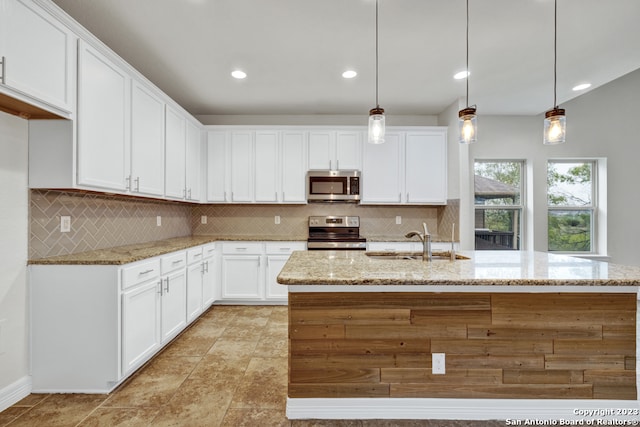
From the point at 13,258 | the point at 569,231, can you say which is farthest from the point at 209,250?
the point at 569,231

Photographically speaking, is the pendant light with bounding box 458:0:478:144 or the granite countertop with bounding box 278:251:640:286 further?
the pendant light with bounding box 458:0:478:144

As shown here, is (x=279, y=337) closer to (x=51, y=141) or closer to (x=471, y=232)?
(x=51, y=141)

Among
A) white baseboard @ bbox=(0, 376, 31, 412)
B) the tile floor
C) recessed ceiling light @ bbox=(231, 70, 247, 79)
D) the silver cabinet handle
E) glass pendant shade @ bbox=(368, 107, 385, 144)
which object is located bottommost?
the tile floor

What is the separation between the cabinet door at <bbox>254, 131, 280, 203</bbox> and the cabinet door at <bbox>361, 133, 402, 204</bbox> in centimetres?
121

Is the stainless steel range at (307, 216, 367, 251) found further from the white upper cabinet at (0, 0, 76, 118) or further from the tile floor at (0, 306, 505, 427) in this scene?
the white upper cabinet at (0, 0, 76, 118)

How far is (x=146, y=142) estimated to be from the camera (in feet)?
9.09

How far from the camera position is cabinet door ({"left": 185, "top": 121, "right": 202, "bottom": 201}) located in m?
3.71

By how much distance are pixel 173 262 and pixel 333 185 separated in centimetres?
219

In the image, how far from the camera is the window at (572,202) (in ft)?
15.0

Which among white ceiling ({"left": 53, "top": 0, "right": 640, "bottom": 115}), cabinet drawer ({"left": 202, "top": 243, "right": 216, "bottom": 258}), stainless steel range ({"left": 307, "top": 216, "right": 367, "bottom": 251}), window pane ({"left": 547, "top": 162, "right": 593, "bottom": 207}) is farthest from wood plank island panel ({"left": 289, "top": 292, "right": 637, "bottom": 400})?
window pane ({"left": 547, "top": 162, "right": 593, "bottom": 207})

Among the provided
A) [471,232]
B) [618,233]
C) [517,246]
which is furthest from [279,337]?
[618,233]

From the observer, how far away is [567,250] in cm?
458

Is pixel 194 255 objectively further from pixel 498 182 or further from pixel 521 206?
pixel 521 206

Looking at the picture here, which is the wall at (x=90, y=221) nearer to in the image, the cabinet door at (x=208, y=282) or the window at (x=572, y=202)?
the cabinet door at (x=208, y=282)
